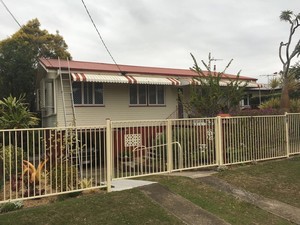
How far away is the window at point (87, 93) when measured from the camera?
51.5ft

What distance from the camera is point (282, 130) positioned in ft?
39.4

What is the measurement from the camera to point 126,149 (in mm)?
8578

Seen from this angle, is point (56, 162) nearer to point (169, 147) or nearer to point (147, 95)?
point (169, 147)

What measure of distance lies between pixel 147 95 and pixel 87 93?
318 centimetres

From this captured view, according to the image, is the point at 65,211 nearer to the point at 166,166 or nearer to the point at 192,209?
the point at 192,209

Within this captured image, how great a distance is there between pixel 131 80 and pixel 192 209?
973 cm

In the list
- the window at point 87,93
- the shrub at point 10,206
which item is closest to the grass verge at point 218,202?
the shrub at point 10,206

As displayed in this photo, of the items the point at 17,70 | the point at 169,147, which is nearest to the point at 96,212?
the point at 169,147

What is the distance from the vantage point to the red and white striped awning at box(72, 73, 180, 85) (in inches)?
571

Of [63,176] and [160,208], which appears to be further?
[63,176]

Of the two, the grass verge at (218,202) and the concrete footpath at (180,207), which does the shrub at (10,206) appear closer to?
the concrete footpath at (180,207)

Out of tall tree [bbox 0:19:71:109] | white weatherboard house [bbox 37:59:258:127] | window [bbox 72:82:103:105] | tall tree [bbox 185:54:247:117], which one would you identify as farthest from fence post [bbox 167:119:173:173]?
tall tree [bbox 0:19:71:109]

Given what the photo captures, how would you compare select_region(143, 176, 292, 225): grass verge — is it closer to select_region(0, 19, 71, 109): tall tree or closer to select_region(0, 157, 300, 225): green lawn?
select_region(0, 157, 300, 225): green lawn

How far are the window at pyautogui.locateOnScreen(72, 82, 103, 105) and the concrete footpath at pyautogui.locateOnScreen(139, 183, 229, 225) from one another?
8.88 m
